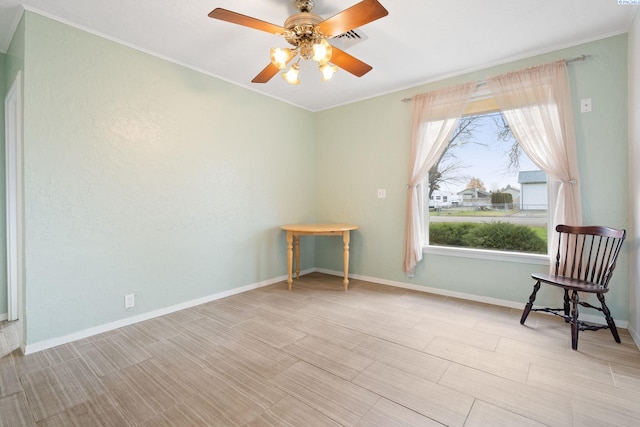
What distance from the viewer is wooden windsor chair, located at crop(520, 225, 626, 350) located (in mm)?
2135

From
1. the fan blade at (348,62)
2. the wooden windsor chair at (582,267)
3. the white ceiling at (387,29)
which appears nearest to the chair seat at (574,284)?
the wooden windsor chair at (582,267)

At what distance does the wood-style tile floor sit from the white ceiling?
2.51 metres

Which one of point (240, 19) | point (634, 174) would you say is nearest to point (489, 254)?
point (634, 174)

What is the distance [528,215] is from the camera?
9.59 ft

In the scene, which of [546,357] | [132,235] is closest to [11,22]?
[132,235]

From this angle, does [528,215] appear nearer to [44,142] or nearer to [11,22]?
[44,142]

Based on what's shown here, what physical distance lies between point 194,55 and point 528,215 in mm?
3714

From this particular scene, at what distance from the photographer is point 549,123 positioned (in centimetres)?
262

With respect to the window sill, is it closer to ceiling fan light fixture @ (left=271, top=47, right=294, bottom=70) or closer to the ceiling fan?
the ceiling fan

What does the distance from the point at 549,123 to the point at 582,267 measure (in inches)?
52.3

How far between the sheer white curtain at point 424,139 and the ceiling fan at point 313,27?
4.69 feet

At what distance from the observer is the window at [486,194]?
290 cm

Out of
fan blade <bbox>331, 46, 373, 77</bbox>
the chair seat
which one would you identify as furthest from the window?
fan blade <bbox>331, 46, 373, 77</bbox>

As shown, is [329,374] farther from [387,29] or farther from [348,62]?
→ [387,29]
